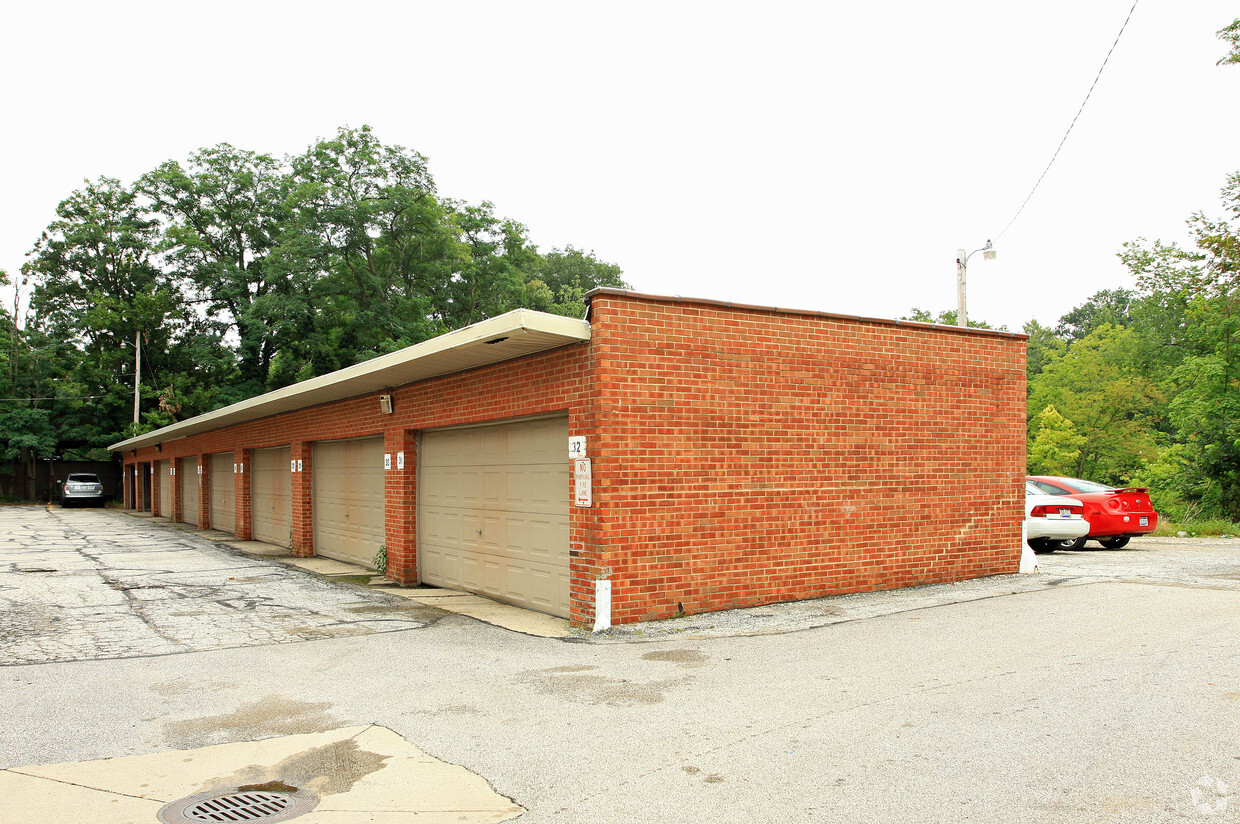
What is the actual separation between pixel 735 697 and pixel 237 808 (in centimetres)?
317

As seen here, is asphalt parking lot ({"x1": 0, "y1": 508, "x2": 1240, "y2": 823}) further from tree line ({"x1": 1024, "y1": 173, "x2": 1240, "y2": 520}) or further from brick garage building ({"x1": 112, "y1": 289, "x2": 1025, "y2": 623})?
tree line ({"x1": 1024, "y1": 173, "x2": 1240, "y2": 520})

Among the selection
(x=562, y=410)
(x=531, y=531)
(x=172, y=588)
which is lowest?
(x=172, y=588)

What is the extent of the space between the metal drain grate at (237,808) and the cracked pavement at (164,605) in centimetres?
429

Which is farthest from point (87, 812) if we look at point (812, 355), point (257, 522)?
point (257, 522)

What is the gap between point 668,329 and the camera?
8984 millimetres

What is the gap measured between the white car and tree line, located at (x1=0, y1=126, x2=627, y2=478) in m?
28.6

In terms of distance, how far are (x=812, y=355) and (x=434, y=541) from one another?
620 cm

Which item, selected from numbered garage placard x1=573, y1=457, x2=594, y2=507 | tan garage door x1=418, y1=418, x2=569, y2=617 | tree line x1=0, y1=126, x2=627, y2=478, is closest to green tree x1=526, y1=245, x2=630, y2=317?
tree line x1=0, y1=126, x2=627, y2=478

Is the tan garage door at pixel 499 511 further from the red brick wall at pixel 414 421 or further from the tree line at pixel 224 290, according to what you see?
the tree line at pixel 224 290

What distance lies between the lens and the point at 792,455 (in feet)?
32.1

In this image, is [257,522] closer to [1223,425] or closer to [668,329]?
[668,329]

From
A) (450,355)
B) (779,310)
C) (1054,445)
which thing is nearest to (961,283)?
(779,310)

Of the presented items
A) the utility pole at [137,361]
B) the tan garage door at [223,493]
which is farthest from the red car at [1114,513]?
the utility pole at [137,361]

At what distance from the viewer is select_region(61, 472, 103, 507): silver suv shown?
1654 inches
